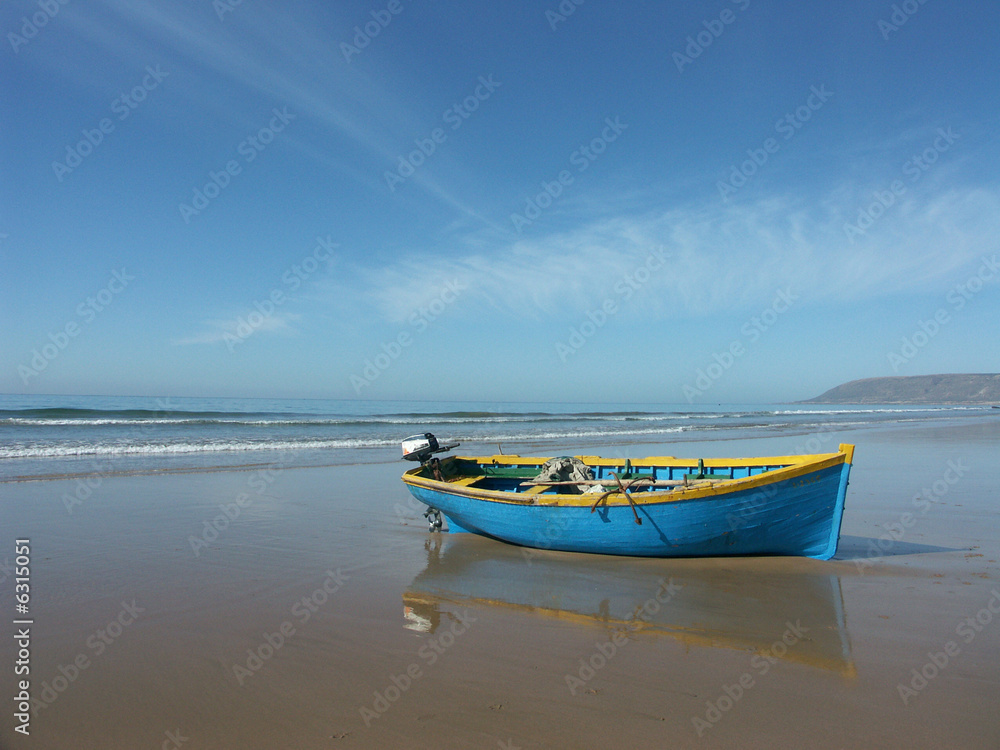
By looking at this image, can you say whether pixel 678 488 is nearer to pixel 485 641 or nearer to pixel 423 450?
pixel 485 641

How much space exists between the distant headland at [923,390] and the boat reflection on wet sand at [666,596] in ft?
474

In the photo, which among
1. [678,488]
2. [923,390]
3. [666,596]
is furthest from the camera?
[923,390]

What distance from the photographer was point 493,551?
7914mm

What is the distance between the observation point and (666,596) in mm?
5824

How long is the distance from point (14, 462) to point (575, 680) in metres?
16.9

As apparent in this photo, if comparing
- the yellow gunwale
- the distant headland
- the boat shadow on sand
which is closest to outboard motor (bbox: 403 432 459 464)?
the yellow gunwale

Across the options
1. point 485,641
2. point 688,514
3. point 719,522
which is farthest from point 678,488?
point 485,641

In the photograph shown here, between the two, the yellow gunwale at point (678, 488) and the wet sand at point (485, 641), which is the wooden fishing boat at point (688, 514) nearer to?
the yellow gunwale at point (678, 488)

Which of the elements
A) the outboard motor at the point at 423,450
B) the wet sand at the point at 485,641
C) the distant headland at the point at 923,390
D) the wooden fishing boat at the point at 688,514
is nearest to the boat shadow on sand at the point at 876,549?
the wet sand at the point at 485,641

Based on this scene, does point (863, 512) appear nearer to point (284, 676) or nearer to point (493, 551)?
point (493, 551)

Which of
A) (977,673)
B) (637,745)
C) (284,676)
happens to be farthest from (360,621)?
(977,673)

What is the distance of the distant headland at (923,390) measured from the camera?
13438 centimetres

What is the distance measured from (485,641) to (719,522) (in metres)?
3.30

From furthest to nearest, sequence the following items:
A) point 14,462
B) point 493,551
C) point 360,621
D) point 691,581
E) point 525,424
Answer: point 525,424
point 14,462
point 493,551
point 691,581
point 360,621
